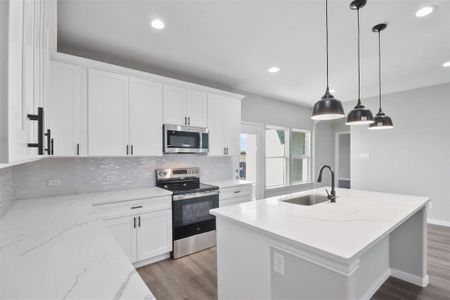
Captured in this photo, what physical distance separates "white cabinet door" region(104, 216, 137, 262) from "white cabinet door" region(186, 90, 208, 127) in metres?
1.62

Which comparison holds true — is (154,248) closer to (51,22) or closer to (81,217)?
(81,217)

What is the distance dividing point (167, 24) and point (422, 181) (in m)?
5.57

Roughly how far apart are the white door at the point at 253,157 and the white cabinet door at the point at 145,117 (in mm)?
2118

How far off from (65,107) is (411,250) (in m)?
4.15

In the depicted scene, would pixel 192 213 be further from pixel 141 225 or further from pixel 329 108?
pixel 329 108

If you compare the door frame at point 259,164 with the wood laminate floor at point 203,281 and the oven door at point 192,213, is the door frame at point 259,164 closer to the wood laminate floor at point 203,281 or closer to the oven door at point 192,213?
the oven door at point 192,213

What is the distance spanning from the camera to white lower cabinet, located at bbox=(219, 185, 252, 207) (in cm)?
337

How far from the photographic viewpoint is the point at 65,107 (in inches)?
93.0

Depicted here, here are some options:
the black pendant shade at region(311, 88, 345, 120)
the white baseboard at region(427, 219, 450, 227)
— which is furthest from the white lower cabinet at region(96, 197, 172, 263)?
the white baseboard at region(427, 219, 450, 227)

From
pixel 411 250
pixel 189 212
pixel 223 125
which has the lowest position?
pixel 411 250

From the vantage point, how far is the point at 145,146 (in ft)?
9.51

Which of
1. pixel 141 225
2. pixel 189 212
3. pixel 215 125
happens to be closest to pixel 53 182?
pixel 141 225

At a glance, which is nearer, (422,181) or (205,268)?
(205,268)

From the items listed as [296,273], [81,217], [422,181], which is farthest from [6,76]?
[422,181]
